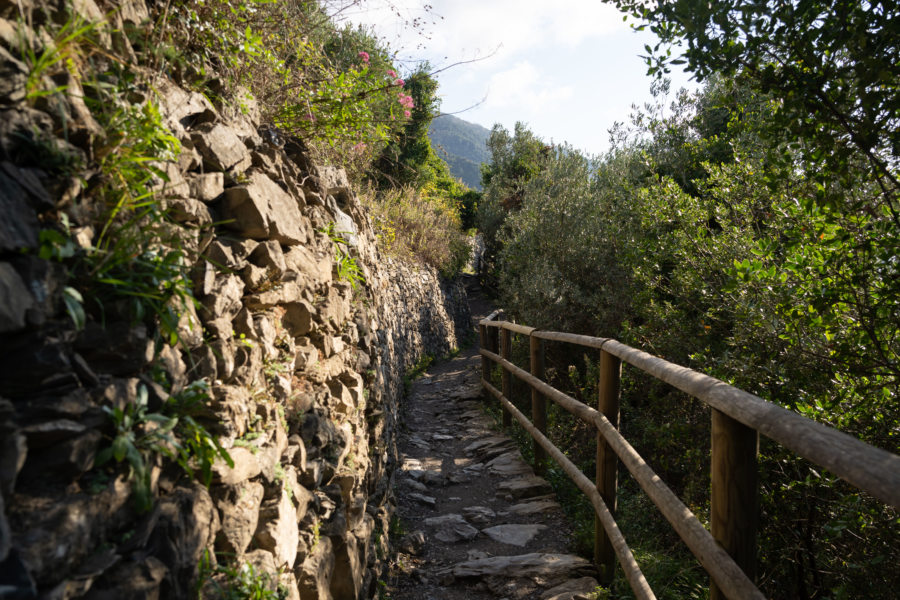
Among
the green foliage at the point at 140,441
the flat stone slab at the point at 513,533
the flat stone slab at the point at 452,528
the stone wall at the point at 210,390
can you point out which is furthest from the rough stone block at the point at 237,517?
the flat stone slab at the point at 452,528

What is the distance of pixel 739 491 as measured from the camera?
1.71 meters

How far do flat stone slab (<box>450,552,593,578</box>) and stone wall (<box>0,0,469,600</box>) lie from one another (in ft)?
2.07

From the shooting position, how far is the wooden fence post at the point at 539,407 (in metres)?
4.98

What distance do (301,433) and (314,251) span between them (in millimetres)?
1274

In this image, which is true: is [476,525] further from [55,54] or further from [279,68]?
[55,54]

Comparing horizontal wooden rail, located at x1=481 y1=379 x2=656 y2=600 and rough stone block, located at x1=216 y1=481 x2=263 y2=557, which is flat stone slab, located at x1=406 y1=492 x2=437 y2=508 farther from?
rough stone block, located at x1=216 y1=481 x2=263 y2=557

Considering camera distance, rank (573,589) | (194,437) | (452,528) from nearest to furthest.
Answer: (194,437)
(573,589)
(452,528)

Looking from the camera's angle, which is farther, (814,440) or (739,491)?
(739,491)

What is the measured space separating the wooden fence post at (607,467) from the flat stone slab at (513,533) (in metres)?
0.73

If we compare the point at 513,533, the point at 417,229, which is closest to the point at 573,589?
the point at 513,533

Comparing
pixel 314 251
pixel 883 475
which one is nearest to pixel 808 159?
pixel 883 475

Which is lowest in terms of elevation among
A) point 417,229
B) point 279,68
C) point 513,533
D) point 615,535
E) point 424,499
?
point 424,499

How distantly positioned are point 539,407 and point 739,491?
3315 millimetres

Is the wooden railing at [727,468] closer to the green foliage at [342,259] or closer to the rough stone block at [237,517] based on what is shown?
the rough stone block at [237,517]
